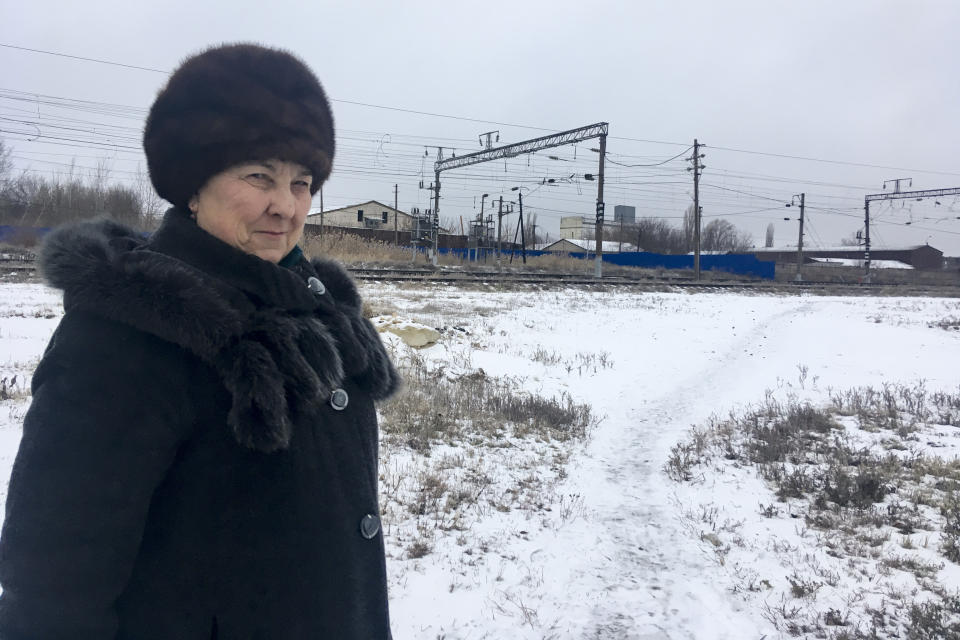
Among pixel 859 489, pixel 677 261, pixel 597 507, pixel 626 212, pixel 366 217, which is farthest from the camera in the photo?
pixel 626 212

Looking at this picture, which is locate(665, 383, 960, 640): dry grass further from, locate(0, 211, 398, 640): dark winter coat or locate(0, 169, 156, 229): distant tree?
locate(0, 169, 156, 229): distant tree

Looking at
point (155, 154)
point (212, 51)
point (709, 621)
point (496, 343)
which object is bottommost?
point (709, 621)

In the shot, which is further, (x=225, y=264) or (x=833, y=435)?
(x=833, y=435)

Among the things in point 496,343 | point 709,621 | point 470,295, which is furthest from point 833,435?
point 470,295

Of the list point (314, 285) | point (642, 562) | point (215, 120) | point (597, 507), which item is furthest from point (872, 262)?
point (215, 120)

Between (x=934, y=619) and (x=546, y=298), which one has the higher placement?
(x=546, y=298)

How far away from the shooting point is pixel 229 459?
1171mm

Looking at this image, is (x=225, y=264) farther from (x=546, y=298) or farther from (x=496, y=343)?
(x=546, y=298)

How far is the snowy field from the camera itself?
3.25m

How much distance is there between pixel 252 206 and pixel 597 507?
4004 millimetres

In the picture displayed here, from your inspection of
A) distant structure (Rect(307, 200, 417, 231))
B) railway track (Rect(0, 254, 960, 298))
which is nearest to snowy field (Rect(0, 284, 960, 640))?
railway track (Rect(0, 254, 960, 298))

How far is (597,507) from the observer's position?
462 centimetres

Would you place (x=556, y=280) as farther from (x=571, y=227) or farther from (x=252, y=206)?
(x=571, y=227)

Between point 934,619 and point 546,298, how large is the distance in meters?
16.3
